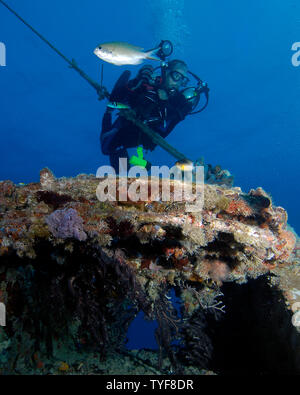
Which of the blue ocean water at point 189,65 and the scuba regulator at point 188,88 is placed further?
the blue ocean water at point 189,65

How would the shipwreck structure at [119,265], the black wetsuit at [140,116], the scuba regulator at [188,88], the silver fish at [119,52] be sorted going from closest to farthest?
the shipwreck structure at [119,265] < the silver fish at [119,52] < the black wetsuit at [140,116] < the scuba regulator at [188,88]

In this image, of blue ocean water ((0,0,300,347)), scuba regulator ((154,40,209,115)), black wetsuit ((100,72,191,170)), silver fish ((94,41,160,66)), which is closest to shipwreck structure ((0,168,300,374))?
silver fish ((94,41,160,66))

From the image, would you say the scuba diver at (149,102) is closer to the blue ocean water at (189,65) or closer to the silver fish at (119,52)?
the silver fish at (119,52)

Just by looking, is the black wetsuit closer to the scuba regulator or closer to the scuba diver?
the scuba diver

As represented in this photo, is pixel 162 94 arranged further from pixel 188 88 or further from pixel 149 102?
pixel 188 88

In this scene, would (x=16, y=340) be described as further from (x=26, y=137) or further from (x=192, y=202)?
(x=26, y=137)

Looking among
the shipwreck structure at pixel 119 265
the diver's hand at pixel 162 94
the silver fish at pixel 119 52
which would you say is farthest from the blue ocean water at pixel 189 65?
the shipwreck structure at pixel 119 265

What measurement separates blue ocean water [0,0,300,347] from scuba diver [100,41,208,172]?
3986cm

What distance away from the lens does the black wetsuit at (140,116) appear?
715 cm

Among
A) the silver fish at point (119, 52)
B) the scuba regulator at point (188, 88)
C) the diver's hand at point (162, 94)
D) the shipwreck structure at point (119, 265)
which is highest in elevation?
the scuba regulator at point (188, 88)

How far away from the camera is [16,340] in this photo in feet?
9.37

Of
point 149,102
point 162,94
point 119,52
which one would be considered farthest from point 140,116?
point 119,52

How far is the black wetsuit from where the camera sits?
7152 mm

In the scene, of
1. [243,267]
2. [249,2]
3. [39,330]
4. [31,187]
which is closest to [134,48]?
[31,187]
